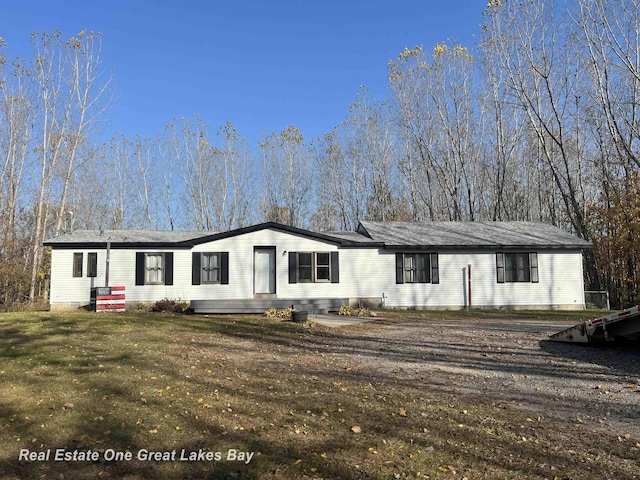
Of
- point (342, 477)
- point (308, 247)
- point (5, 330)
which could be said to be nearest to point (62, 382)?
point (342, 477)

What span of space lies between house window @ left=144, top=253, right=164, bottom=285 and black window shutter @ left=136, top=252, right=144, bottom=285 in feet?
0.48

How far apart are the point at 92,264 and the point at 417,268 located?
13.4 m

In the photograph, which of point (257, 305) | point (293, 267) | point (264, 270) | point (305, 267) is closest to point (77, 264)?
point (264, 270)

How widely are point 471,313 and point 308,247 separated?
7.00 m

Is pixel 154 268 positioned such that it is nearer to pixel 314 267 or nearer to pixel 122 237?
pixel 122 237

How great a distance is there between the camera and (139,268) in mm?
18203

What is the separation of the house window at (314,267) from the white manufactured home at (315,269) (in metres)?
0.04

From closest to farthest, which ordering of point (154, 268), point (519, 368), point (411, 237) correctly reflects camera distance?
point (519, 368), point (154, 268), point (411, 237)

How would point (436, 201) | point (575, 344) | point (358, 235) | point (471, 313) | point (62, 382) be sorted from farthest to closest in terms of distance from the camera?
1. point (436, 201)
2. point (358, 235)
3. point (471, 313)
4. point (575, 344)
5. point (62, 382)

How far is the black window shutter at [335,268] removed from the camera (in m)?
18.7

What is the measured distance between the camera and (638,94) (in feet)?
72.4

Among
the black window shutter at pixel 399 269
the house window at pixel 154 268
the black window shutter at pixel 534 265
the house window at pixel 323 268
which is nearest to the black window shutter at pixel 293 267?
the house window at pixel 323 268

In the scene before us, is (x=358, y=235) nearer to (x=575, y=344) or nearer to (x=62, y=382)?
(x=575, y=344)

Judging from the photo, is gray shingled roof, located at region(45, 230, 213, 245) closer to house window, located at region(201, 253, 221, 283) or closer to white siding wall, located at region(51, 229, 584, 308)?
white siding wall, located at region(51, 229, 584, 308)
